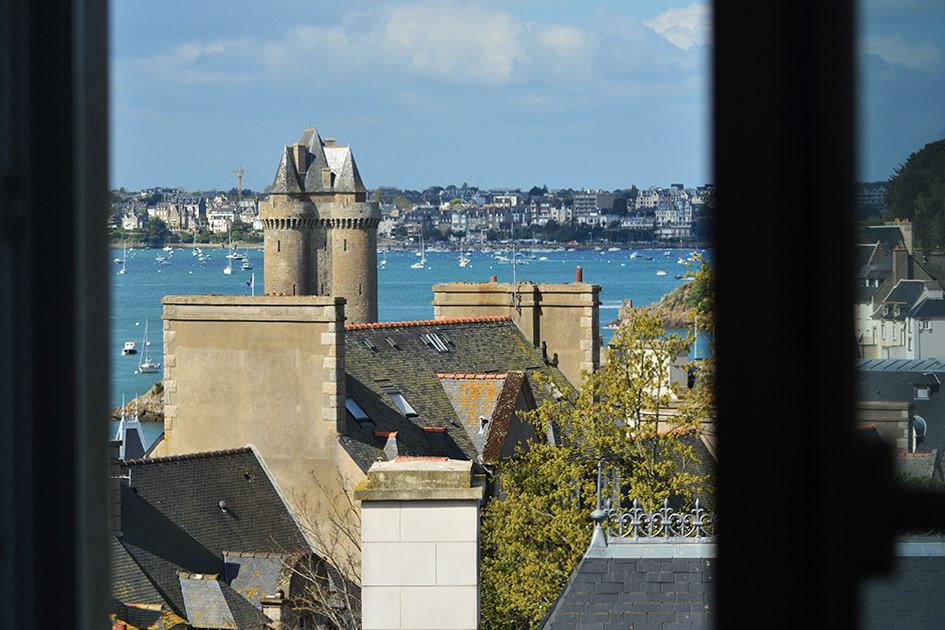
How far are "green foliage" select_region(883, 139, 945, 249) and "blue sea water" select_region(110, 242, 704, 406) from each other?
4148 cm

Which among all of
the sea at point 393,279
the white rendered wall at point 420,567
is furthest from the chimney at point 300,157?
the white rendered wall at point 420,567

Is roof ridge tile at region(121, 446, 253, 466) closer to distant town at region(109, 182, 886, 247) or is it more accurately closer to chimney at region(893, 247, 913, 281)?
distant town at region(109, 182, 886, 247)

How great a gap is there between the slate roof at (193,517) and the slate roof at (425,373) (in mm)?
1387

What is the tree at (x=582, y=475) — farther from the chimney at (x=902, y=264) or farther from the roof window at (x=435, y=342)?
the chimney at (x=902, y=264)

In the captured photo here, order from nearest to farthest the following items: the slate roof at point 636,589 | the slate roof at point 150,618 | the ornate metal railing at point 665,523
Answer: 1. the slate roof at point 636,589
2. the ornate metal railing at point 665,523
3. the slate roof at point 150,618

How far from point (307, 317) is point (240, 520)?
9.14 feet

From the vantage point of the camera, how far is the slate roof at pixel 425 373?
19.8 m

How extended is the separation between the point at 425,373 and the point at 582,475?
8786 mm

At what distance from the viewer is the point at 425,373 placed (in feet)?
76.4

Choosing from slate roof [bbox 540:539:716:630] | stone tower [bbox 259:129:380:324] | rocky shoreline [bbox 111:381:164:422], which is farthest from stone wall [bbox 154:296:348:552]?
rocky shoreline [bbox 111:381:164:422]

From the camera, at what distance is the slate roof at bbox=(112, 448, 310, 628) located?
1478cm

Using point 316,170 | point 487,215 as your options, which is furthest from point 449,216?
point 316,170

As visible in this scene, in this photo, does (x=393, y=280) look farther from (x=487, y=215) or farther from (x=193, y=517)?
(x=193, y=517)

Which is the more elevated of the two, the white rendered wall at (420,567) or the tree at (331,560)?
the white rendered wall at (420,567)
